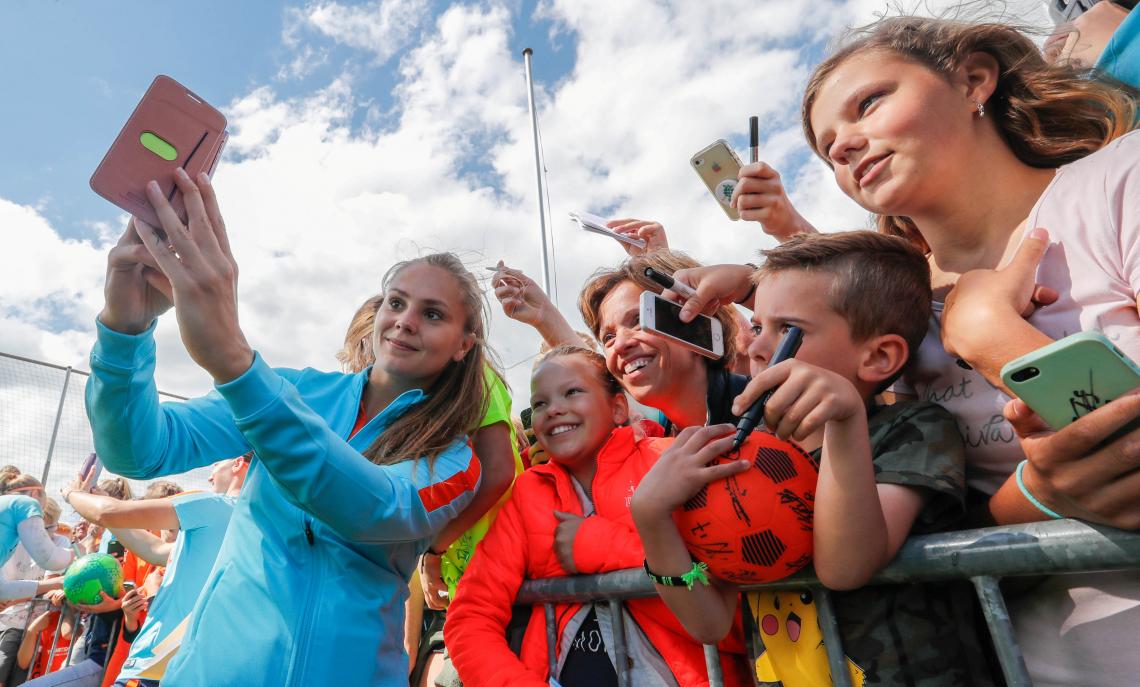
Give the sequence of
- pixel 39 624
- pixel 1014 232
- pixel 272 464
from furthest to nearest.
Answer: pixel 39 624 → pixel 272 464 → pixel 1014 232

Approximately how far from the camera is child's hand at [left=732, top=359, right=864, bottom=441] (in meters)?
1.03

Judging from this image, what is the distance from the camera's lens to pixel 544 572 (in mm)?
1904

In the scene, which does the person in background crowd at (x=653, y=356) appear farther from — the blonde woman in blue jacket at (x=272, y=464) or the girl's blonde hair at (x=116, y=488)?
the girl's blonde hair at (x=116, y=488)

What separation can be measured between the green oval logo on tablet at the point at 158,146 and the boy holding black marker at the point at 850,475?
1.35 meters

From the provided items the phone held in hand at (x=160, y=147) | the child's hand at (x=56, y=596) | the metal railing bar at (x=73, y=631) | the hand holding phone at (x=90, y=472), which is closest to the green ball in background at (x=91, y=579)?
the hand holding phone at (x=90, y=472)

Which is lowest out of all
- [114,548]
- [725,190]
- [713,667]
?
[713,667]

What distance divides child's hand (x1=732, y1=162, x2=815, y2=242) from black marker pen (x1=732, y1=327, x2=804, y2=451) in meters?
1.11

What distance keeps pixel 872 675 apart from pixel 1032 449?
0.51 metres

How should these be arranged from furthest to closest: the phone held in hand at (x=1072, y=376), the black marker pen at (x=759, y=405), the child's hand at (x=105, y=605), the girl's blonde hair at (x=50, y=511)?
Answer: the girl's blonde hair at (x=50, y=511) → the child's hand at (x=105, y=605) → the black marker pen at (x=759, y=405) → the phone held in hand at (x=1072, y=376)

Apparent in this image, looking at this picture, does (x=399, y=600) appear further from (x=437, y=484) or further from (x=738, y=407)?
(x=738, y=407)

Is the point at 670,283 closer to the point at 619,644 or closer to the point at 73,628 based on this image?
the point at 619,644

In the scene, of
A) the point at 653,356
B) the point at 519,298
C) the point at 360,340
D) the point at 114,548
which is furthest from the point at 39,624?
the point at 653,356

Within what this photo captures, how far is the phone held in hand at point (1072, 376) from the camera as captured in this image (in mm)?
764

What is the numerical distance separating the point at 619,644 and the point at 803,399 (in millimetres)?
848
